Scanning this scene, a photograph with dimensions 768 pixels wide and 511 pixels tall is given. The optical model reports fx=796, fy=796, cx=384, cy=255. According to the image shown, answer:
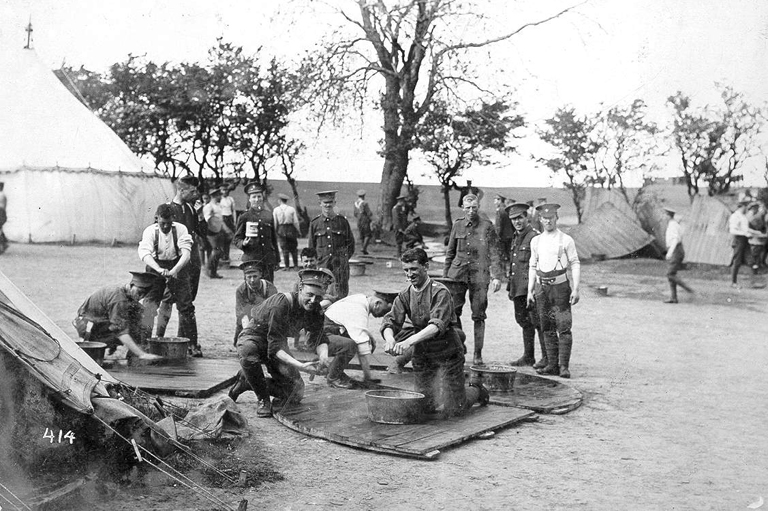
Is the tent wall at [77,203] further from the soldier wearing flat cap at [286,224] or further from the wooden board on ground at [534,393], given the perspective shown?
the wooden board on ground at [534,393]

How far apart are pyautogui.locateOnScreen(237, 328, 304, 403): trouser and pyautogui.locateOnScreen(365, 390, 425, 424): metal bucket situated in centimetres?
68

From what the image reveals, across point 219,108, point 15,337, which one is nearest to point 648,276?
point 219,108

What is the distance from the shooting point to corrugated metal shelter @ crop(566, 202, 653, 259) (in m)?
17.1

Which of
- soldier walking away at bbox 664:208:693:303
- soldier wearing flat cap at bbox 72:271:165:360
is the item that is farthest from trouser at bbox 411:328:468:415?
soldier walking away at bbox 664:208:693:303

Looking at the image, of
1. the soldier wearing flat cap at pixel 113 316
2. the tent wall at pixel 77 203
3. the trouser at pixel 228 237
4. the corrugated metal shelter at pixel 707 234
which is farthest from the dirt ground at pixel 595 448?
the tent wall at pixel 77 203

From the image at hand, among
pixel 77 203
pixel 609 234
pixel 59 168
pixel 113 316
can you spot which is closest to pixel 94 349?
pixel 113 316

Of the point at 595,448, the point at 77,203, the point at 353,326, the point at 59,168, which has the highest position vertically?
the point at 59,168

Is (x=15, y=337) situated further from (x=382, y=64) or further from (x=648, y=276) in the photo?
(x=382, y=64)

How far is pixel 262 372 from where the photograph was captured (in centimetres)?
567

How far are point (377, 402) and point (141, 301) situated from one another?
306 centimetres

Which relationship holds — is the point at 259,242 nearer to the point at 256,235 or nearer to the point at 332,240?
the point at 256,235

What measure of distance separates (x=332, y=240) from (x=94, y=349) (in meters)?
3.16

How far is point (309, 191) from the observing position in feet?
90.3

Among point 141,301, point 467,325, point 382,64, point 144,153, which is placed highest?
point 382,64
